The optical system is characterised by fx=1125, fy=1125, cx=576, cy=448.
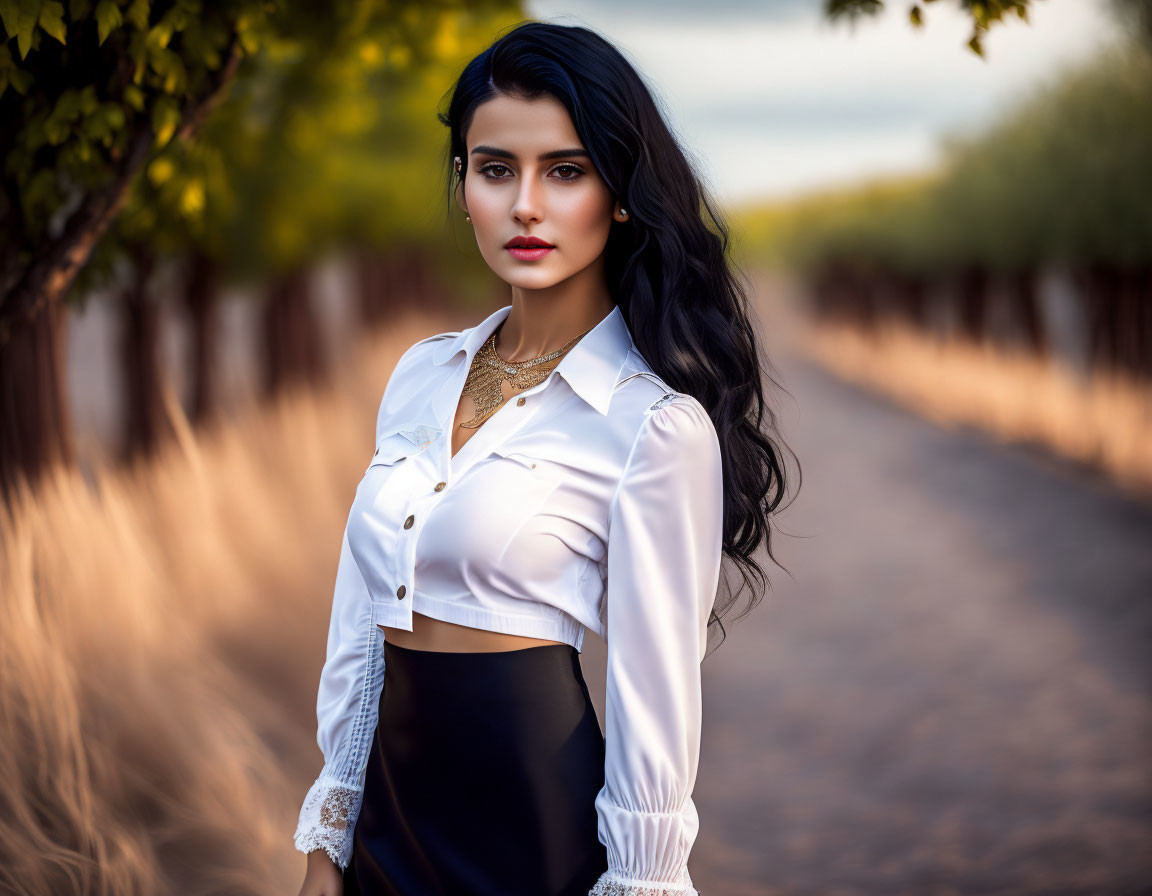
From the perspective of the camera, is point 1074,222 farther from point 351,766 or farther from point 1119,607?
point 351,766

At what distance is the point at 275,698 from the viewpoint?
5.11 metres

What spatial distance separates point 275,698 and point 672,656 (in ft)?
12.5

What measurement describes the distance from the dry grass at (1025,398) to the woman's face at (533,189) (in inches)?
335

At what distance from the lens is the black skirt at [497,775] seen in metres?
1.76

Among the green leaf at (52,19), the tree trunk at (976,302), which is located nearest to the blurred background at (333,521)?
the green leaf at (52,19)

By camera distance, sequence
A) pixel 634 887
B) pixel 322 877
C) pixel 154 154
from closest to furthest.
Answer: pixel 634 887 → pixel 322 877 → pixel 154 154

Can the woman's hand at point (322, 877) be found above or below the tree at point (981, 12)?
below

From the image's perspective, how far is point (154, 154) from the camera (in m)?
2.93

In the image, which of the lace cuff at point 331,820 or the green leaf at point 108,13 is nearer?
the lace cuff at point 331,820

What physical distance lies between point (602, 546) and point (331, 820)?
2.29ft

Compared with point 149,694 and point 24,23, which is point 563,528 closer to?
point 24,23

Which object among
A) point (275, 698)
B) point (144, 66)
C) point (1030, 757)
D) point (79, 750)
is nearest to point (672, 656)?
point (144, 66)

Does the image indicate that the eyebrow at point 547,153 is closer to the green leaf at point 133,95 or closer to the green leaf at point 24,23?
the green leaf at point 24,23

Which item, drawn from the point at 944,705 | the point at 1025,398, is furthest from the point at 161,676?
the point at 1025,398
